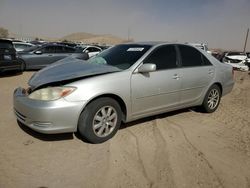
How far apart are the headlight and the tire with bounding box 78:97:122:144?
38 centimetres

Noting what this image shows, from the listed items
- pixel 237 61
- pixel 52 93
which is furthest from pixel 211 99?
pixel 237 61

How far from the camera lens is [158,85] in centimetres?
470

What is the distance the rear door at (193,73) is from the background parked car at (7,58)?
705cm

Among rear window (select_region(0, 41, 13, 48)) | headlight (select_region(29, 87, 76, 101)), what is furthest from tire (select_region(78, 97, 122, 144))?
rear window (select_region(0, 41, 13, 48))

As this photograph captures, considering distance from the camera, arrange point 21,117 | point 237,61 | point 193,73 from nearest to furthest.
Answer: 1. point 21,117
2. point 193,73
3. point 237,61

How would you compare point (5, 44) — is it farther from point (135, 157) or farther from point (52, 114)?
point (135, 157)

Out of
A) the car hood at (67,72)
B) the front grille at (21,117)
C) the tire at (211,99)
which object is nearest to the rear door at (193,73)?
the tire at (211,99)

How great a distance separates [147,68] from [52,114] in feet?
5.42

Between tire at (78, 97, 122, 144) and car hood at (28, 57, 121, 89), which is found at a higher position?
car hood at (28, 57, 121, 89)

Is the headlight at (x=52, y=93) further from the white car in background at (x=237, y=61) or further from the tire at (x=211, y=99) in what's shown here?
the white car in background at (x=237, y=61)

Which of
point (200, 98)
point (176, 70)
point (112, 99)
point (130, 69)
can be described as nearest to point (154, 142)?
point (112, 99)

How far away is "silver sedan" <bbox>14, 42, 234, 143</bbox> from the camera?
3.77 meters

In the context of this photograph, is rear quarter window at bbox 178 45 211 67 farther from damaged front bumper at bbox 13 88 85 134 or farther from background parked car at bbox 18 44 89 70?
background parked car at bbox 18 44 89 70

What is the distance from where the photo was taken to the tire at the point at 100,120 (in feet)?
12.9
